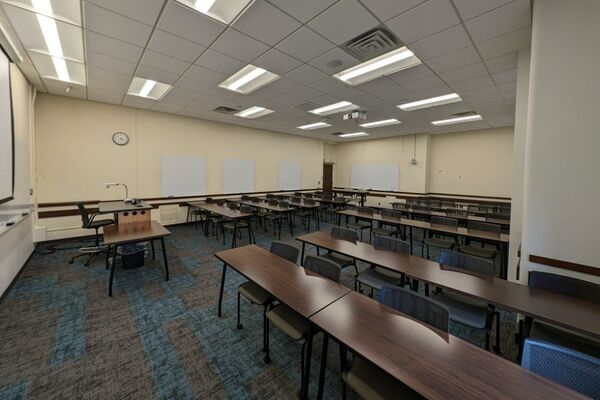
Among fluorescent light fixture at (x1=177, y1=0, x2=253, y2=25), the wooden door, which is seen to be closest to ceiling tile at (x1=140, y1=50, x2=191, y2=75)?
fluorescent light fixture at (x1=177, y1=0, x2=253, y2=25)

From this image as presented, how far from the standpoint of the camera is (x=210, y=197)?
288 inches

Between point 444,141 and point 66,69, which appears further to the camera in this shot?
point 444,141

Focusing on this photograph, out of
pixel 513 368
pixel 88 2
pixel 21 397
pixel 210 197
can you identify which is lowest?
pixel 21 397

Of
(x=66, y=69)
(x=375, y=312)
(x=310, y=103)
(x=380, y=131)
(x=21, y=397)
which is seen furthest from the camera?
(x=380, y=131)


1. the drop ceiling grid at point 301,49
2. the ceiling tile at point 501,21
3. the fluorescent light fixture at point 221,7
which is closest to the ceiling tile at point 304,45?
the drop ceiling grid at point 301,49

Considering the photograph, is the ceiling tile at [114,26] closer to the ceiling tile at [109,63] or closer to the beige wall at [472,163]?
the ceiling tile at [109,63]

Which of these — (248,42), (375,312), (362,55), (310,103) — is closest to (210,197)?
(310,103)

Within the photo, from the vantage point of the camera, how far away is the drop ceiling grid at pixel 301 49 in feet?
7.58

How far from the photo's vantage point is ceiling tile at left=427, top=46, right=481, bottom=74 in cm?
303

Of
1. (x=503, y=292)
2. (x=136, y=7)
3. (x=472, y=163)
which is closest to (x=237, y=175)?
(x=136, y=7)

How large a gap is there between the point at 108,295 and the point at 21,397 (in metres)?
1.43

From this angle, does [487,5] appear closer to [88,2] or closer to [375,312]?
[375,312]

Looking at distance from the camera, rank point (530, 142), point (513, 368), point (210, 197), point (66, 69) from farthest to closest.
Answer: point (210, 197)
point (66, 69)
point (530, 142)
point (513, 368)

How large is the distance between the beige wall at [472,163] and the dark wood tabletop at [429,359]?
8.49 meters
